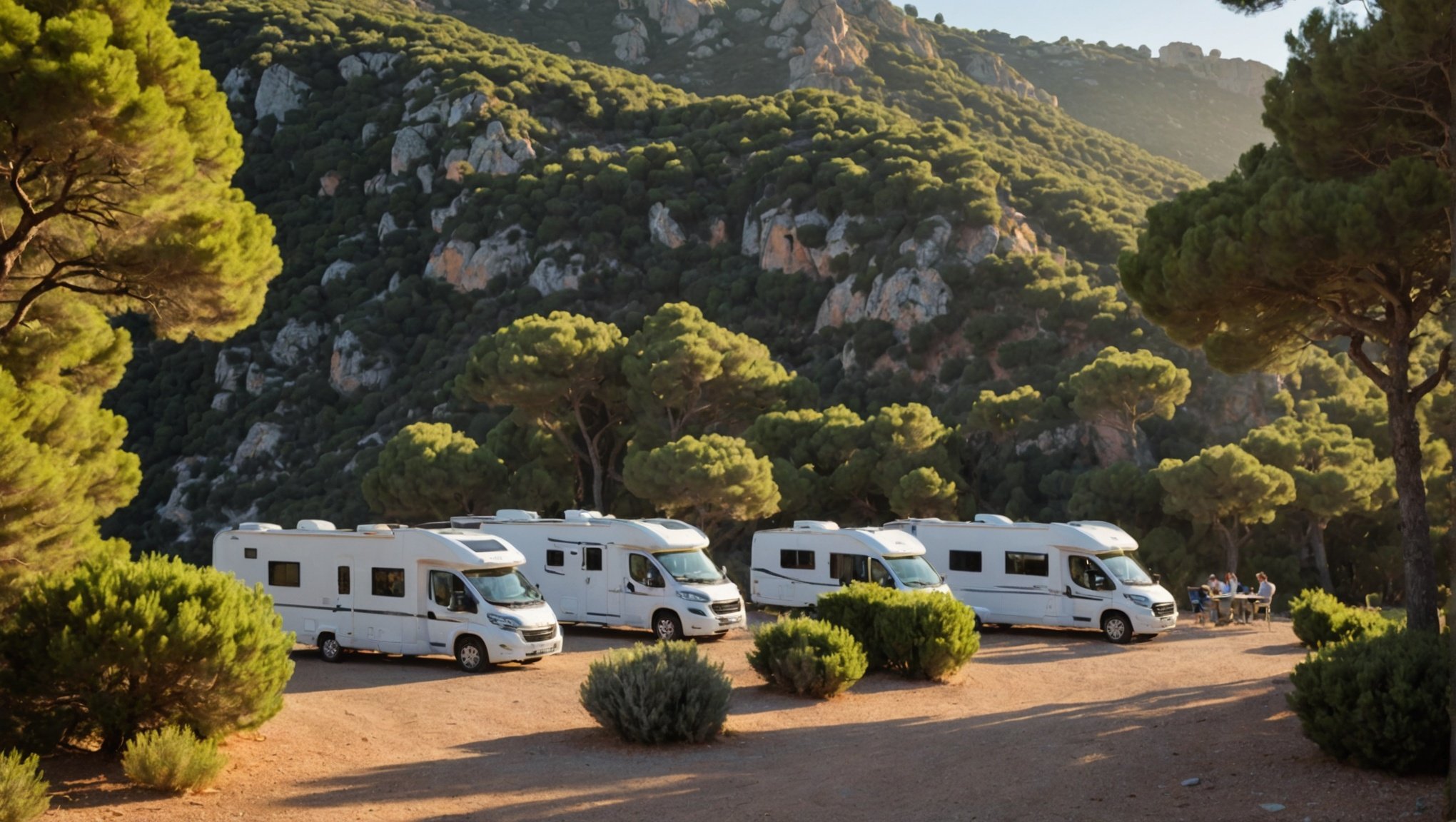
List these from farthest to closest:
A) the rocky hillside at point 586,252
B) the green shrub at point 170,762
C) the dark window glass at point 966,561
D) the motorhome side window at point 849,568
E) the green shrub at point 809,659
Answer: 1. the rocky hillside at point 586,252
2. the dark window glass at point 966,561
3. the motorhome side window at point 849,568
4. the green shrub at point 809,659
5. the green shrub at point 170,762

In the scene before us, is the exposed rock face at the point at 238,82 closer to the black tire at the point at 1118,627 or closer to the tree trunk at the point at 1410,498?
the black tire at the point at 1118,627

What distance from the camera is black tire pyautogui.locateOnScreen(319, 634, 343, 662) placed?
1662 centimetres

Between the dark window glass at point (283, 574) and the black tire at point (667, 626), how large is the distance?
19.0 ft

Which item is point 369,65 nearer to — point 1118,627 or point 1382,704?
point 1118,627

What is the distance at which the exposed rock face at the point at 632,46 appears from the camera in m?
101

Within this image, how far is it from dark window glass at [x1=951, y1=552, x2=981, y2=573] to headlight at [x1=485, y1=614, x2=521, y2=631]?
948 centimetres

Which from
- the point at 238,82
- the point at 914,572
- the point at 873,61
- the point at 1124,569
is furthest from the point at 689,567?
the point at 873,61

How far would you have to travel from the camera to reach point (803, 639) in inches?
505

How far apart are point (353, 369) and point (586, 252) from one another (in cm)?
1301

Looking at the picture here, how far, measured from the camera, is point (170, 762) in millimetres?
7742

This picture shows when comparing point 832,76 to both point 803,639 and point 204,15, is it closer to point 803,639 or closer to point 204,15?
point 204,15

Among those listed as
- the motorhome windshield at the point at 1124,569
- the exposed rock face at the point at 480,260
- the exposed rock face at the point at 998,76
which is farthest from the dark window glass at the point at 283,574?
the exposed rock face at the point at 998,76

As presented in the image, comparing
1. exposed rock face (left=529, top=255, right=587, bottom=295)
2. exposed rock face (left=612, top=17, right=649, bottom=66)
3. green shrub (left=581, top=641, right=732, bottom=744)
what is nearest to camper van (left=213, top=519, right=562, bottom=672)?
green shrub (left=581, top=641, right=732, bottom=744)

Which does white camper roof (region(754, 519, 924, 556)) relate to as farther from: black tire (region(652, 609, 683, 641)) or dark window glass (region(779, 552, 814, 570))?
black tire (region(652, 609, 683, 641))
